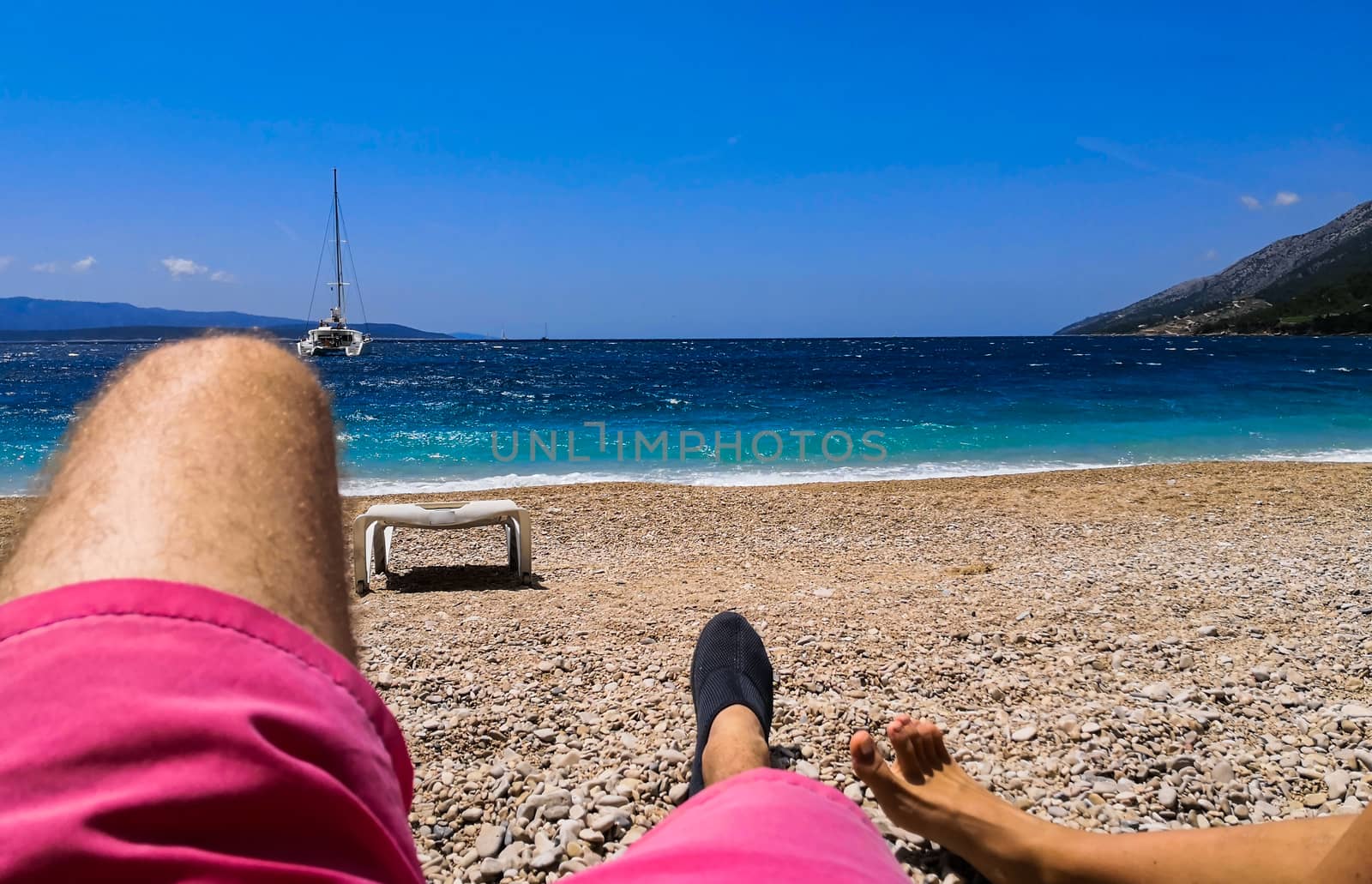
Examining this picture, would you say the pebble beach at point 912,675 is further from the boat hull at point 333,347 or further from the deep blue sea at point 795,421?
the boat hull at point 333,347

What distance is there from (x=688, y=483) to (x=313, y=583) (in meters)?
10.4

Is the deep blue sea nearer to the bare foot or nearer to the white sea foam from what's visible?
the white sea foam

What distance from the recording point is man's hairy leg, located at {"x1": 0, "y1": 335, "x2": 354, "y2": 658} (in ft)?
1.67

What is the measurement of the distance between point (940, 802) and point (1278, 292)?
12622 centimetres

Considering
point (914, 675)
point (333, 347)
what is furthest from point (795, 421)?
point (333, 347)

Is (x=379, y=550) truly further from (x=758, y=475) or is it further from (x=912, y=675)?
(x=758, y=475)

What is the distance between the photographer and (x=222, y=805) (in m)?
0.42

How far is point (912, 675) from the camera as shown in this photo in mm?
3027

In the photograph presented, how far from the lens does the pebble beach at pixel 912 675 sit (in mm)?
2180

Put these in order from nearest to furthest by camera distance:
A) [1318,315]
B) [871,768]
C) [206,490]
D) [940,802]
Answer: [206,490]
[940,802]
[871,768]
[1318,315]

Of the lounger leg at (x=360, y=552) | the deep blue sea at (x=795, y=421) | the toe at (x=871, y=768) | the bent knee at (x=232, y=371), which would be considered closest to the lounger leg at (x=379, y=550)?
the lounger leg at (x=360, y=552)

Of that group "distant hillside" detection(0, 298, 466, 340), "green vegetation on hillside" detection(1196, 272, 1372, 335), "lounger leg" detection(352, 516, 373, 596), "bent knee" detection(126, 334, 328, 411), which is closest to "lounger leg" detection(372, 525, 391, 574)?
"lounger leg" detection(352, 516, 373, 596)

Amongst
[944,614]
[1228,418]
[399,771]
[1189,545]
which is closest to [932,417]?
[1228,418]

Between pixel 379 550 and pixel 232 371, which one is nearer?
pixel 232 371
